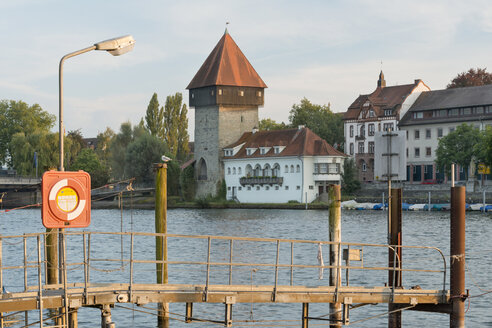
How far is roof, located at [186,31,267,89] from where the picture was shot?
377 ft

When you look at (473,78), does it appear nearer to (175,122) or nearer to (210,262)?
(175,122)

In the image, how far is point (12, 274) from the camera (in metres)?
36.0

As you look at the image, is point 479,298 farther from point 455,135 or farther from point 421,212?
point 455,135

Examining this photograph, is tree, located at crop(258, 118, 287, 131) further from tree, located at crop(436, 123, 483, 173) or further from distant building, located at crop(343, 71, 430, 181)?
tree, located at crop(436, 123, 483, 173)

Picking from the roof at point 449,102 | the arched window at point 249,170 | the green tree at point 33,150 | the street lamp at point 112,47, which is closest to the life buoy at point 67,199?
the street lamp at point 112,47

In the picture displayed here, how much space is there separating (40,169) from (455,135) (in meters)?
53.2

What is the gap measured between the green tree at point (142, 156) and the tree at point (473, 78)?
1640 inches

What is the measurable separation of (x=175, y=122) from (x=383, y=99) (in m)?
31.0

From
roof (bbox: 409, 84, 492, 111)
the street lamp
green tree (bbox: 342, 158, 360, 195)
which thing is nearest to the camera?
the street lamp

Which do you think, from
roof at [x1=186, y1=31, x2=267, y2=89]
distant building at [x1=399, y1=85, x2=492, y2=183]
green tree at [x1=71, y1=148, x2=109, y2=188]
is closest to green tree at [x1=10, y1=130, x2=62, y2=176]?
green tree at [x1=71, y1=148, x2=109, y2=188]

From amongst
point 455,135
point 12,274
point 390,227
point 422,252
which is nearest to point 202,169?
point 455,135

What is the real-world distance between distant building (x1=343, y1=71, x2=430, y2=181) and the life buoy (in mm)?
98312

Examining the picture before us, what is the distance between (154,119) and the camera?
Answer: 407 feet

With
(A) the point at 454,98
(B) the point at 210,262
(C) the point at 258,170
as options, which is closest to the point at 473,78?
(A) the point at 454,98
